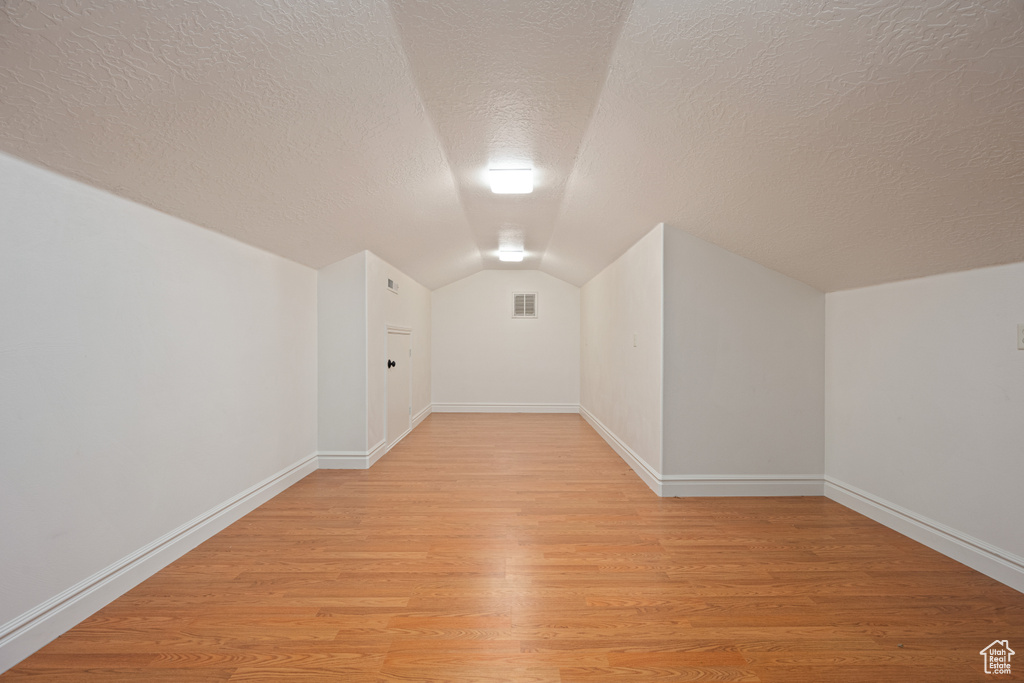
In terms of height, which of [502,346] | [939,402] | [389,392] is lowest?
[389,392]

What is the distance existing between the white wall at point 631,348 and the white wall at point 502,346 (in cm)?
116

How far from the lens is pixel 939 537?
248cm

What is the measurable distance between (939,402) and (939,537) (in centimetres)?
75

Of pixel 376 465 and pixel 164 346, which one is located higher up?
pixel 164 346

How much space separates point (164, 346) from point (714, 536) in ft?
10.9

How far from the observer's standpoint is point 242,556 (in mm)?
2459

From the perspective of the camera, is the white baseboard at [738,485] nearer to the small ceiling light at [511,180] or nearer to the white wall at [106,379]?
the small ceiling light at [511,180]

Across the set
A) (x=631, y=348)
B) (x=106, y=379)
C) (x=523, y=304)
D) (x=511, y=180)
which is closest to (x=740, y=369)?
(x=631, y=348)

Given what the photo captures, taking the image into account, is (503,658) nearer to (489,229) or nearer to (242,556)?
(242,556)

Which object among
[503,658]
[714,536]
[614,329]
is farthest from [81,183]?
[614,329]

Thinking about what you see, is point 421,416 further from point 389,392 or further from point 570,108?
point 570,108

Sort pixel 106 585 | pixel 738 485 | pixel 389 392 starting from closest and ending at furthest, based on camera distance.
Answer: pixel 106 585
pixel 738 485
pixel 389 392

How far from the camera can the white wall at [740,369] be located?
3428mm

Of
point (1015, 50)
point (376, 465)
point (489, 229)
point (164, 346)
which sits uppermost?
point (489, 229)
